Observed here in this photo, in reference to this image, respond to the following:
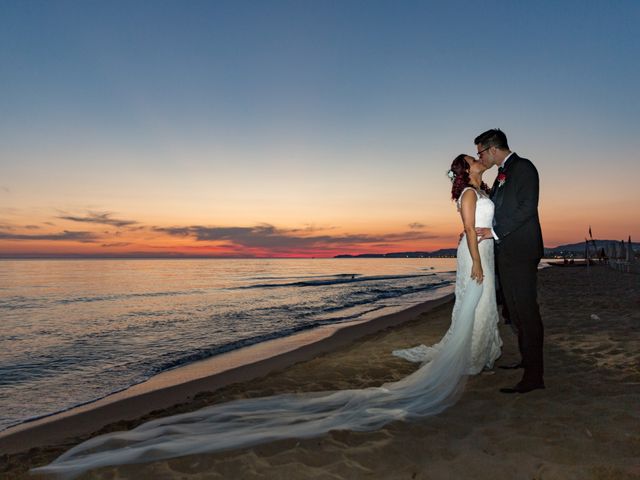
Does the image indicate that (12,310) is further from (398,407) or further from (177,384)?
(398,407)

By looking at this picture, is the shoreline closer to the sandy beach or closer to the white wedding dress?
the sandy beach

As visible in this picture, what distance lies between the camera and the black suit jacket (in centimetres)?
479

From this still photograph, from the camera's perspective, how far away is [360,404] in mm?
4637

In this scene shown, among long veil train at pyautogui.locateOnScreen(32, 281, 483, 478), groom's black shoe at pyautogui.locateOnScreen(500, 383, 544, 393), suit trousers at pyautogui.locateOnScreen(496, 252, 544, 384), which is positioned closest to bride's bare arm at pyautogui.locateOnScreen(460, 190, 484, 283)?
suit trousers at pyautogui.locateOnScreen(496, 252, 544, 384)

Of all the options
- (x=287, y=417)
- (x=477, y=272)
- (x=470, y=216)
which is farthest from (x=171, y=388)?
(x=470, y=216)

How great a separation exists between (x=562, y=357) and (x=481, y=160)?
155 inches

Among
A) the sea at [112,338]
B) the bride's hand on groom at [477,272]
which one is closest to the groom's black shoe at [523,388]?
the bride's hand on groom at [477,272]

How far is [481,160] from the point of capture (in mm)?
5359

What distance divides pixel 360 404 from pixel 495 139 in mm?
3539

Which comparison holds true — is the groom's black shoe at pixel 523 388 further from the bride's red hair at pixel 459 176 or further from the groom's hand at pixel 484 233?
the bride's red hair at pixel 459 176

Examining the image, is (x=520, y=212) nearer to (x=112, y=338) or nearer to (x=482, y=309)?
(x=482, y=309)

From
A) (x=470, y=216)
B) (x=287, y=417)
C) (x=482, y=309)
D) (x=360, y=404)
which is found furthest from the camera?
(x=482, y=309)

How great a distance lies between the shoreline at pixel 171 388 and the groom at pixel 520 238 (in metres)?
5.14

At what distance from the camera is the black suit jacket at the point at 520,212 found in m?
4.79
